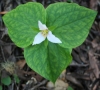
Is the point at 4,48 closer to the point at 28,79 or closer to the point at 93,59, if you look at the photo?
the point at 28,79

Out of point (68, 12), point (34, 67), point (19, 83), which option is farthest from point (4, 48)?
point (68, 12)

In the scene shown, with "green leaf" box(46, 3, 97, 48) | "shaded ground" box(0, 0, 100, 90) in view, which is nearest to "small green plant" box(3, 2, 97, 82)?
"green leaf" box(46, 3, 97, 48)

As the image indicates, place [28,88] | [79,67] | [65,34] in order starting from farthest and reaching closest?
1. [79,67]
2. [28,88]
3. [65,34]

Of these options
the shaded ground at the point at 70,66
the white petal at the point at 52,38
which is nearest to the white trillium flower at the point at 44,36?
the white petal at the point at 52,38

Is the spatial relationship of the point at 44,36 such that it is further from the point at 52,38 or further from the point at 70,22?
the point at 70,22

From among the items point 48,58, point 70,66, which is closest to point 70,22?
point 48,58

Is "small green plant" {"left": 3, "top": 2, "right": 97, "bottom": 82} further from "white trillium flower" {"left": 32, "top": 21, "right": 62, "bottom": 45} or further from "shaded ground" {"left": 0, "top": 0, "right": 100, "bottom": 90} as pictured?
"shaded ground" {"left": 0, "top": 0, "right": 100, "bottom": 90}
